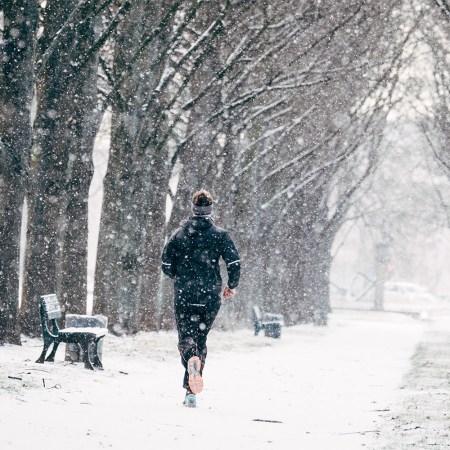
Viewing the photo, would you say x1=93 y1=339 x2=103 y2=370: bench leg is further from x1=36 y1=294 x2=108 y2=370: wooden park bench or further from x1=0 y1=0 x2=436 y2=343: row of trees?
x1=0 y1=0 x2=436 y2=343: row of trees

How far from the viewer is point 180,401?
9805 mm

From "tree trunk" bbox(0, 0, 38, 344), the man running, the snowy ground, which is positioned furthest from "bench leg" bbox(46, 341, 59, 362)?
the man running

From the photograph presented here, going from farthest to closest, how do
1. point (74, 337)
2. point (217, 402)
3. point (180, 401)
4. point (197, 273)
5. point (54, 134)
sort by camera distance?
point (54, 134)
point (74, 337)
point (217, 402)
point (180, 401)
point (197, 273)

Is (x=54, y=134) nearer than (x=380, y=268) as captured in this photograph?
Yes

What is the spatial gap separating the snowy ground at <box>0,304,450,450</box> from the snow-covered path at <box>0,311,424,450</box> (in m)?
0.01

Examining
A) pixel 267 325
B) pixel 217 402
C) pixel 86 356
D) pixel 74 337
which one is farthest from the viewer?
pixel 267 325

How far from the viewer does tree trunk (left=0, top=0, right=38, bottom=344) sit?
1302 cm

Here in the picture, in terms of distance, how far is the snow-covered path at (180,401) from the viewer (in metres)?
7.30

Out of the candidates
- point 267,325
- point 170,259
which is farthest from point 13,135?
point 267,325

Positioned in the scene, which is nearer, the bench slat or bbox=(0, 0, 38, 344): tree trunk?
the bench slat

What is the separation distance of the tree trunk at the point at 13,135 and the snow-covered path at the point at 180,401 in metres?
0.65

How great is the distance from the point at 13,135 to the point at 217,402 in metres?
4.92

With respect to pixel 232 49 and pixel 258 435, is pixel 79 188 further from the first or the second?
pixel 258 435

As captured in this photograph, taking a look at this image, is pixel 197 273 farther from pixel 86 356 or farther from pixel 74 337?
pixel 74 337
